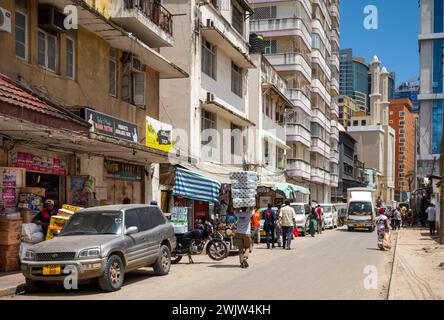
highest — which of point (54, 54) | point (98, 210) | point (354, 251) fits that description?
point (54, 54)

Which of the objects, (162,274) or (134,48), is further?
(134,48)

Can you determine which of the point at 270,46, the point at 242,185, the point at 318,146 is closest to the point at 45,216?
the point at 242,185

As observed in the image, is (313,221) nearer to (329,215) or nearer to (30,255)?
(329,215)

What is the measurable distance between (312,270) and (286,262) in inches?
89.1

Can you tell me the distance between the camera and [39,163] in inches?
615

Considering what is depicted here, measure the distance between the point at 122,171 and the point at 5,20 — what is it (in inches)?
330

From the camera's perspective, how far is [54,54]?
16562 millimetres

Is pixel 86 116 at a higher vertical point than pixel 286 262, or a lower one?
higher

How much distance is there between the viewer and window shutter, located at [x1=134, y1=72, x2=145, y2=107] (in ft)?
71.8

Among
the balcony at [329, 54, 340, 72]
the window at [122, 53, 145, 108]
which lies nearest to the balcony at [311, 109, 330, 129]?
the balcony at [329, 54, 340, 72]

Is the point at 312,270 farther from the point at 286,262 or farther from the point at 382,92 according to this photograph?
the point at 382,92

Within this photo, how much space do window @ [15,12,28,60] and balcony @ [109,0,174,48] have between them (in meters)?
4.63

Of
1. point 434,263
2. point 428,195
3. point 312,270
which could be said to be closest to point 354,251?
point 434,263
